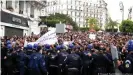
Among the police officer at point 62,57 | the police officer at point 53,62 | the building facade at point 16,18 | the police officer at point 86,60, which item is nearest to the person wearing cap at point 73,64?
the police officer at point 62,57

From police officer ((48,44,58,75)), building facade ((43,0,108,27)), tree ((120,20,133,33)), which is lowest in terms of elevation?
police officer ((48,44,58,75))

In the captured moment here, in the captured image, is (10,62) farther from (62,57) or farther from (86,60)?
(86,60)

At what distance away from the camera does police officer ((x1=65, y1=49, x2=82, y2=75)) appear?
10.6 m

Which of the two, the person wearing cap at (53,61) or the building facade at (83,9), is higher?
the building facade at (83,9)

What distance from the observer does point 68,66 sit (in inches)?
422

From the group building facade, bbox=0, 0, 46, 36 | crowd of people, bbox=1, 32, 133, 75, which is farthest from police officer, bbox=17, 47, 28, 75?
building facade, bbox=0, 0, 46, 36

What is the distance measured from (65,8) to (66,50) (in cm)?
10823

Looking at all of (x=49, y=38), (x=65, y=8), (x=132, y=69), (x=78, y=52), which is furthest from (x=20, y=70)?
(x=65, y=8)

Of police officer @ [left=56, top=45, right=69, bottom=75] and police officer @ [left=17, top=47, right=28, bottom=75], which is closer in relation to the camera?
police officer @ [left=17, top=47, right=28, bottom=75]

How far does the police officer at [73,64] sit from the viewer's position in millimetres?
10602

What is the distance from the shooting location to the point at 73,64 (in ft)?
34.8

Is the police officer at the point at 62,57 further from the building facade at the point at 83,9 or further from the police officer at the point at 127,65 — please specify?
the building facade at the point at 83,9

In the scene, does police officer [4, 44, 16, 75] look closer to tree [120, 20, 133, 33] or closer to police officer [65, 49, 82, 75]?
police officer [65, 49, 82, 75]

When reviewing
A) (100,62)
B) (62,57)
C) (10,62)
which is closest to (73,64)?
(62,57)
